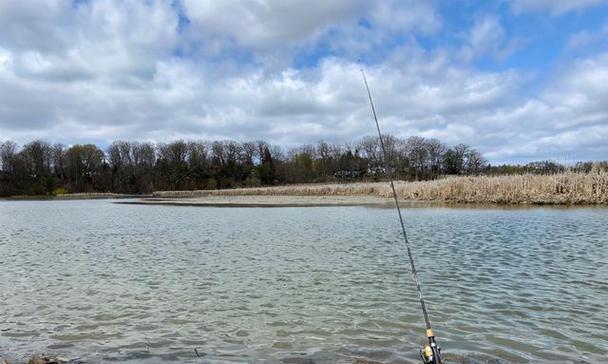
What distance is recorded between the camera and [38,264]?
11430 mm

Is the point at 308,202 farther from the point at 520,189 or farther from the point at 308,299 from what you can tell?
the point at 308,299

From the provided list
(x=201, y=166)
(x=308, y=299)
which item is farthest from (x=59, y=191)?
(x=308, y=299)

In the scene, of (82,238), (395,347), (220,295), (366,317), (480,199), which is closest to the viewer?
(395,347)

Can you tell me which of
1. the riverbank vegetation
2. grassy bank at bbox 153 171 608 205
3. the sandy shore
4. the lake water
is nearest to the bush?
the riverbank vegetation

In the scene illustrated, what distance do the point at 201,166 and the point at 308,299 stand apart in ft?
381

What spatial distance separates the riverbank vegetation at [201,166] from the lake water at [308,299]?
88.9 meters

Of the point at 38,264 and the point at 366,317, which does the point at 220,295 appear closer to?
the point at 366,317

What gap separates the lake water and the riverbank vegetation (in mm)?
88896

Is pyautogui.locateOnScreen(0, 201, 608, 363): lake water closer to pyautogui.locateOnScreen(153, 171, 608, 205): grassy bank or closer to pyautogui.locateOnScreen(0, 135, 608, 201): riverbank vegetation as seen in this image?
pyautogui.locateOnScreen(153, 171, 608, 205): grassy bank

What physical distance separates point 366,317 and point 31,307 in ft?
17.3

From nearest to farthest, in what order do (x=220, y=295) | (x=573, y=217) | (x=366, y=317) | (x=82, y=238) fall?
(x=366, y=317)
(x=220, y=295)
(x=82, y=238)
(x=573, y=217)

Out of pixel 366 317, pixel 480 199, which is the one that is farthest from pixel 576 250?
pixel 480 199

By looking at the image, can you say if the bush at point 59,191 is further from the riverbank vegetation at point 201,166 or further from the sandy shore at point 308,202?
the sandy shore at point 308,202

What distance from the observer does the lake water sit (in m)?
5.23
